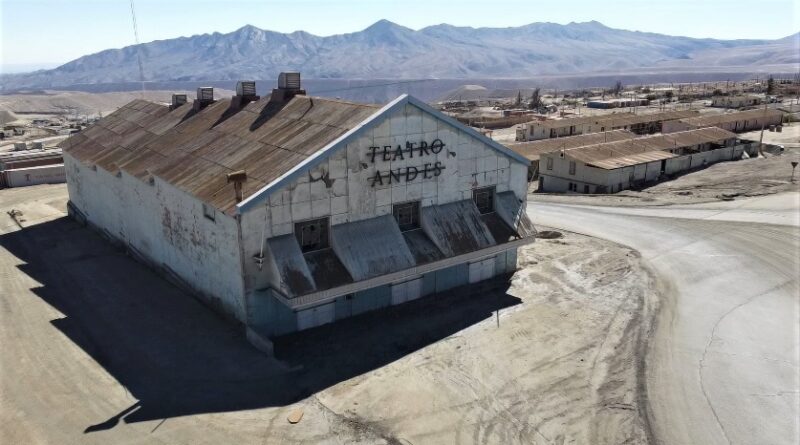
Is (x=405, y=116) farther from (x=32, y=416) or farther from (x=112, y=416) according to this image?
(x=32, y=416)

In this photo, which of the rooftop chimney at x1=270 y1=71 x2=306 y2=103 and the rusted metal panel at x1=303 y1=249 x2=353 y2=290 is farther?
the rooftop chimney at x1=270 y1=71 x2=306 y2=103

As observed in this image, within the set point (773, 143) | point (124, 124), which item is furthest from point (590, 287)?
point (773, 143)

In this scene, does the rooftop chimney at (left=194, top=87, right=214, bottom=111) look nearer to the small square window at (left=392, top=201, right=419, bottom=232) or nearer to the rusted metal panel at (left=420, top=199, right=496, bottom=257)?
the small square window at (left=392, top=201, right=419, bottom=232)

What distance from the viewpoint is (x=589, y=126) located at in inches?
3157

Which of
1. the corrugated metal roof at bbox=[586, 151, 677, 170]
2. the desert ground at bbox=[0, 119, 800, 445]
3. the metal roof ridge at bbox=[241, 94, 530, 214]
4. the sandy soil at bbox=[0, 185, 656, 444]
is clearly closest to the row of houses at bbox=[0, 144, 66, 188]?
the desert ground at bbox=[0, 119, 800, 445]

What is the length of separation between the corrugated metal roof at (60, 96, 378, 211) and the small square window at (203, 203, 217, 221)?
0.35 metres

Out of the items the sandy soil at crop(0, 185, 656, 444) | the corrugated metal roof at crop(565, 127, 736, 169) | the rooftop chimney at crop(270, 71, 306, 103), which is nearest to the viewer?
the sandy soil at crop(0, 185, 656, 444)

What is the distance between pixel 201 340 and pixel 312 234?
6.02 meters

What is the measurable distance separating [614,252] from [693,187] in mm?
20848

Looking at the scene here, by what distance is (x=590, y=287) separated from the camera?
2922cm

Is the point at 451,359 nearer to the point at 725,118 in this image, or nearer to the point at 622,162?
the point at 622,162

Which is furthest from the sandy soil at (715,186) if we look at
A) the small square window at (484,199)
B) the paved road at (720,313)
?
the small square window at (484,199)

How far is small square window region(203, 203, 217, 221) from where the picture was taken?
24344 millimetres

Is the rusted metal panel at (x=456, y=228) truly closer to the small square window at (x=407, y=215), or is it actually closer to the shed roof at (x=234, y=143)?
the small square window at (x=407, y=215)
